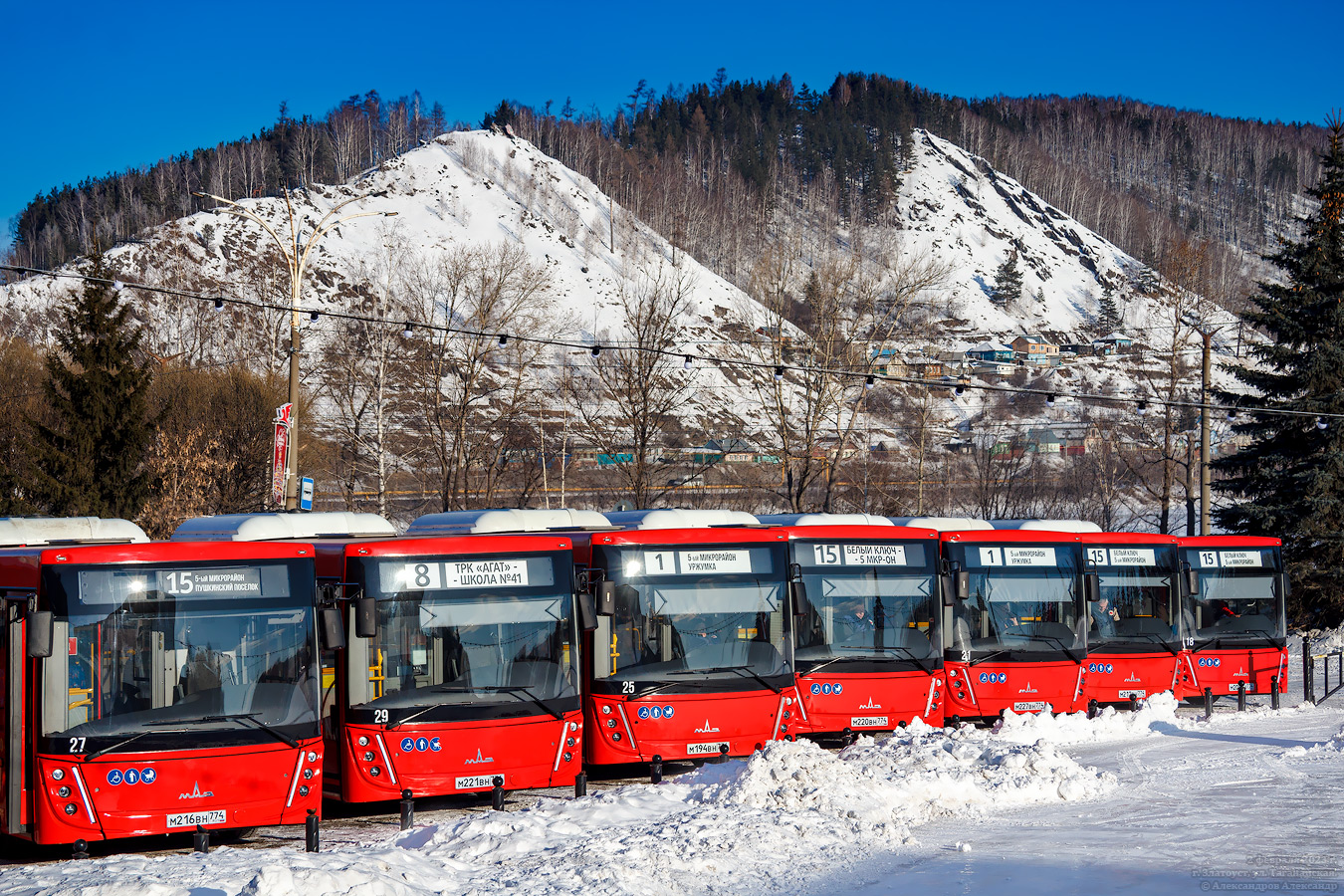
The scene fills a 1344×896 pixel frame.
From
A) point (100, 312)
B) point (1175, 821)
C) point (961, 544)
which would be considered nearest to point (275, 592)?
point (1175, 821)

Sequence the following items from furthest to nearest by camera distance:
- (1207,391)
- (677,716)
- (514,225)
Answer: (514,225) < (1207,391) < (677,716)

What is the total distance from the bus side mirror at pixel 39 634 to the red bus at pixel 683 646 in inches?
216

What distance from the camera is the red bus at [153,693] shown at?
10.0m

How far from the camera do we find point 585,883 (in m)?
8.38

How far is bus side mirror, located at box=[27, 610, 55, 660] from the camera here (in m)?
9.73

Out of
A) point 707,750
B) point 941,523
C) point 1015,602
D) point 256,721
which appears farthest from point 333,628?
point 941,523

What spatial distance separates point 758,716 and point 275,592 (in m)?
5.84

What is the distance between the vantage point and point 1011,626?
17.5 m

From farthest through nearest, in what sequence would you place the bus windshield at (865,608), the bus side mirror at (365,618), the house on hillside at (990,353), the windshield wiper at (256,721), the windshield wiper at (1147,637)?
1. the house on hillside at (990,353)
2. the windshield wiper at (1147,637)
3. the bus windshield at (865,608)
4. the bus side mirror at (365,618)
5. the windshield wiper at (256,721)

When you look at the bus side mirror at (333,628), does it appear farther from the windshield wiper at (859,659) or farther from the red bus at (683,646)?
the windshield wiper at (859,659)

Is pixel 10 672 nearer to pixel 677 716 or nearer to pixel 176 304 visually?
pixel 677 716

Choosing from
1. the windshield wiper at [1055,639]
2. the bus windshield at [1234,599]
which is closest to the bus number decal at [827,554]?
the windshield wiper at [1055,639]

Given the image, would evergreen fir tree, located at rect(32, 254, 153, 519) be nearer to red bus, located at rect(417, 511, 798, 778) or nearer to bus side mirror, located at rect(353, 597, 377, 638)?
red bus, located at rect(417, 511, 798, 778)

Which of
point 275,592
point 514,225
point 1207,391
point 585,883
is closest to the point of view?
point 585,883
